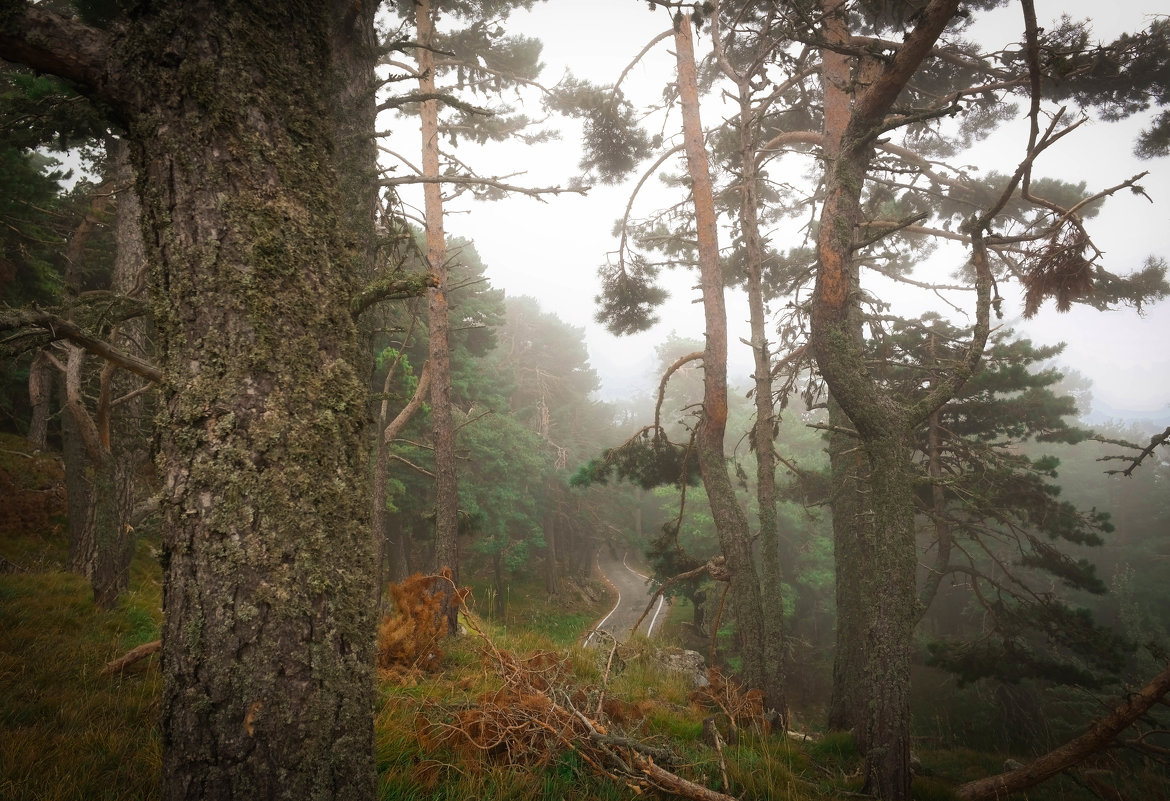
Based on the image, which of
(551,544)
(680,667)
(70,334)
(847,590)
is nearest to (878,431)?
(847,590)

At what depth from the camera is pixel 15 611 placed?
16.2 ft

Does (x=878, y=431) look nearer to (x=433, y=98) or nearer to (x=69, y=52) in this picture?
(x=433, y=98)

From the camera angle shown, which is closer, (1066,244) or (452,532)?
(1066,244)

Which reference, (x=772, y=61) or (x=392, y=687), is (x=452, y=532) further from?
(x=772, y=61)


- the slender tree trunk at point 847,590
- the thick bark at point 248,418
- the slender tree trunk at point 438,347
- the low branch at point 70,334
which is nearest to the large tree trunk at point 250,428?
the thick bark at point 248,418

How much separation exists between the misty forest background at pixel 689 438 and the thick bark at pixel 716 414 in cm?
6

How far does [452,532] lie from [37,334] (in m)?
7.05

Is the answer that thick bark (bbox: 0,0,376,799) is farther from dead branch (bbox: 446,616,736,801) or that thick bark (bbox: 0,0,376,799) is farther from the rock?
the rock

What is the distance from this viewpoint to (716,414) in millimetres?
7477

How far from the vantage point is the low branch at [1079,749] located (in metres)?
4.59

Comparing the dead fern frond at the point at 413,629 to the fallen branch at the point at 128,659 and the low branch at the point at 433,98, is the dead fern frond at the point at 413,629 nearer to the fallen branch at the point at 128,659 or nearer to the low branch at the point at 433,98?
the fallen branch at the point at 128,659

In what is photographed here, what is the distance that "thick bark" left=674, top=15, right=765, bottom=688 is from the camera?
23.0 ft

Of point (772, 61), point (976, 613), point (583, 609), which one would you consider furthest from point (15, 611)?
point (976, 613)

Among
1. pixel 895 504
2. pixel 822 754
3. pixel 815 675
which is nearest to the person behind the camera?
pixel 895 504
